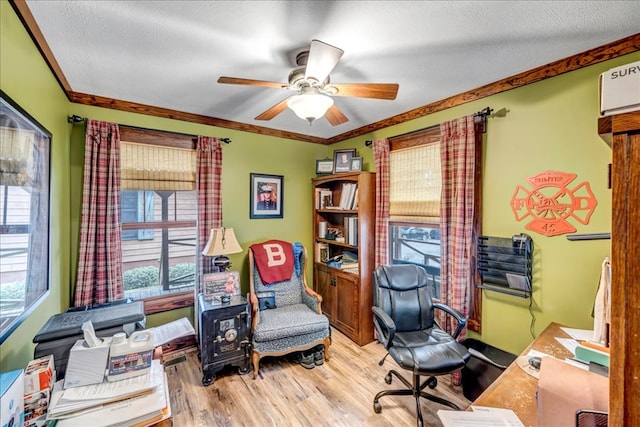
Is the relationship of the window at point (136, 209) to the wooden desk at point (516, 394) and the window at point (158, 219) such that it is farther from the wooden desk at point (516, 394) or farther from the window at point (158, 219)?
the wooden desk at point (516, 394)

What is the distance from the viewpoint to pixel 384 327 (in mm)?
2133

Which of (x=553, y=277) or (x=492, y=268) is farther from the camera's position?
(x=492, y=268)

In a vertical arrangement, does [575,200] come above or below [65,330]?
above

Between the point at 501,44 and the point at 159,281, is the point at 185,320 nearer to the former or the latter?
the point at 159,281

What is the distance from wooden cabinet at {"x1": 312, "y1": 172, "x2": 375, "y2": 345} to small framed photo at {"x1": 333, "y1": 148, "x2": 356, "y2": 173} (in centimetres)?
15

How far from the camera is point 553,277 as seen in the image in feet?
6.50

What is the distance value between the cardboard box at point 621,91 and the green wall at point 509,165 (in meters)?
1.67

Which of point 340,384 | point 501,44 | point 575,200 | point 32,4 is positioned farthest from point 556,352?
point 32,4

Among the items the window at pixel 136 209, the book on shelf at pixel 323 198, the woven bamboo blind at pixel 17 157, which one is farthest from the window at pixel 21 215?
the book on shelf at pixel 323 198

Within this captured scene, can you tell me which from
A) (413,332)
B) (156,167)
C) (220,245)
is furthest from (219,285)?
(413,332)

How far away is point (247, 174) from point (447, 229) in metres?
2.31

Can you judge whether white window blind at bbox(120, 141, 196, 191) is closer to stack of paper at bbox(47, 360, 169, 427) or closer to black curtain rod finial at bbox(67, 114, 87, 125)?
black curtain rod finial at bbox(67, 114, 87, 125)

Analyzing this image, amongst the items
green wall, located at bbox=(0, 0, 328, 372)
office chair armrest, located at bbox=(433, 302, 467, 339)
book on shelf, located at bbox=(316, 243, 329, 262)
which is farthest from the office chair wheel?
office chair armrest, located at bbox=(433, 302, 467, 339)

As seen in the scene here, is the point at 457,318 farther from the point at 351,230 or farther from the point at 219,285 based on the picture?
the point at 219,285
